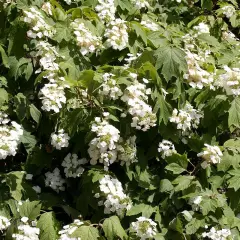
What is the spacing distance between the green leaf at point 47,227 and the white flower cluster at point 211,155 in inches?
40.6

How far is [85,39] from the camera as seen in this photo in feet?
11.2

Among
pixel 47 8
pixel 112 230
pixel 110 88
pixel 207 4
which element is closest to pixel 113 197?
pixel 112 230

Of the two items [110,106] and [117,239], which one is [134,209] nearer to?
[117,239]

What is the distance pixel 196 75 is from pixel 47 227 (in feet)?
4.49

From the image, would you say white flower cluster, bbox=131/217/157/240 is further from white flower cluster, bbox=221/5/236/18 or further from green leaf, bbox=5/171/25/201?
white flower cluster, bbox=221/5/236/18

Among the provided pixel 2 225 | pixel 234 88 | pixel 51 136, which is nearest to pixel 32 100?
pixel 51 136

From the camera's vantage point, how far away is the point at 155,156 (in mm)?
3623

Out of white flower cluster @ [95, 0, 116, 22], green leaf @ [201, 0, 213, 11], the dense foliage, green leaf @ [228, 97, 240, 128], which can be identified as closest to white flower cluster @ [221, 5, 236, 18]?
green leaf @ [201, 0, 213, 11]

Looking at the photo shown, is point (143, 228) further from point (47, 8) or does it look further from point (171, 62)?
point (47, 8)

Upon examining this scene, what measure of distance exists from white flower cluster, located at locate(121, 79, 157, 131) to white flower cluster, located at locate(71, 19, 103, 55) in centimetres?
46

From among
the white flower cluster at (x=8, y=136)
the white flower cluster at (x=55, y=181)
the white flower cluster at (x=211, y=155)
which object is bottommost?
the white flower cluster at (x=55, y=181)

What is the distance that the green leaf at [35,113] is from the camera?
3338 mm

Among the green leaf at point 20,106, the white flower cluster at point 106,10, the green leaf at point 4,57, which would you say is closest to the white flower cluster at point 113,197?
the green leaf at point 20,106

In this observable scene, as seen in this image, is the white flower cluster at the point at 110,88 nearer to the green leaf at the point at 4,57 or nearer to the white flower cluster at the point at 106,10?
the green leaf at the point at 4,57
